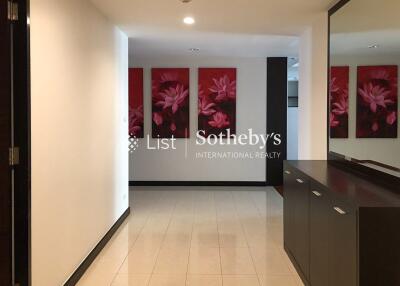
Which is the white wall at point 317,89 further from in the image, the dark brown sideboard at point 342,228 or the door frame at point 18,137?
the door frame at point 18,137

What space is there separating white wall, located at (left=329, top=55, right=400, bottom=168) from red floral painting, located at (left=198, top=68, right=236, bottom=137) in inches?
151

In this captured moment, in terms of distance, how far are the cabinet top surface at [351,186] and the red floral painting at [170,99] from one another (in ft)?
14.3

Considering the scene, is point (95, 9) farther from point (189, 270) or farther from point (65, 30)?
point (189, 270)

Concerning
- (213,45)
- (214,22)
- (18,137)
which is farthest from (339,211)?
(213,45)

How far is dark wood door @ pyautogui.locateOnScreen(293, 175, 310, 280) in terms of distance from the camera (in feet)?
9.80

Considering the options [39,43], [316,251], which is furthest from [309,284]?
[39,43]

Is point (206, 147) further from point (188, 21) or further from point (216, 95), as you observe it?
point (188, 21)

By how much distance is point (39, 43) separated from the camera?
8.28 feet

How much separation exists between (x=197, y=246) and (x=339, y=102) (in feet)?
6.74

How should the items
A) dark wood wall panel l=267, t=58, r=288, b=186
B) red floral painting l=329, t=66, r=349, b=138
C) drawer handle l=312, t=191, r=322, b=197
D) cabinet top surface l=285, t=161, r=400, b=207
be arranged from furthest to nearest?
dark wood wall panel l=267, t=58, r=288, b=186
red floral painting l=329, t=66, r=349, b=138
drawer handle l=312, t=191, r=322, b=197
cabinet top surface l=285, t=161, r=400, b=207

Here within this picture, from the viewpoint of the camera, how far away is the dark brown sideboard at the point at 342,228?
193 cm

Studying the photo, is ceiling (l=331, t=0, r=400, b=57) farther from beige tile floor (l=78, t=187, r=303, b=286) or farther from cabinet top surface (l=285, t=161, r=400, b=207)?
beige tile floor (l=78, t=187, r=303, b=286)

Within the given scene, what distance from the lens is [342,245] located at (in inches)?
86.4

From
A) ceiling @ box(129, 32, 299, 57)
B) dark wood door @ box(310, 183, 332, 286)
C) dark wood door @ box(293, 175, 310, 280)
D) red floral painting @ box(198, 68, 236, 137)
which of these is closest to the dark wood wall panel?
ceiling @ box(129, 32, 299, 57)
